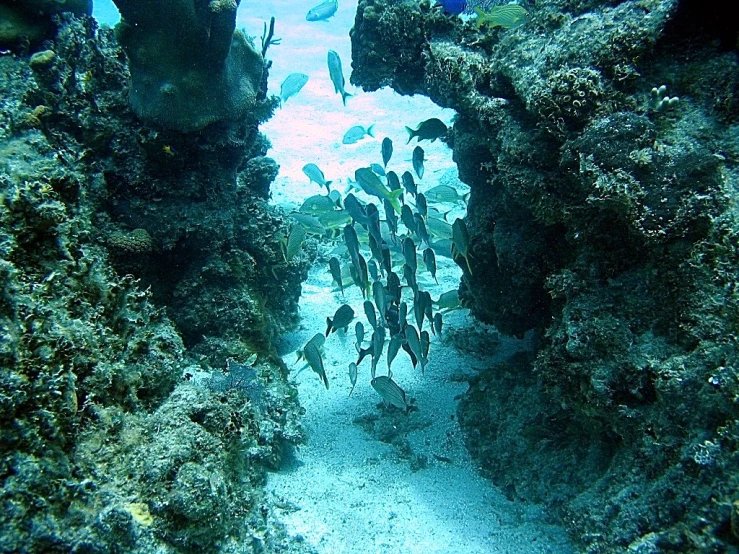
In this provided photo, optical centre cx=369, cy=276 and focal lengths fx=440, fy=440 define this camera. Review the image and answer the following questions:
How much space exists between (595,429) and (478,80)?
3.34 m

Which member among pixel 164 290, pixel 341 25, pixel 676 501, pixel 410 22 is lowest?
pixel 676 501

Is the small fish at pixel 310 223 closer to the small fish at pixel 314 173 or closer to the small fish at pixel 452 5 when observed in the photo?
the small fish at pixel 314 173

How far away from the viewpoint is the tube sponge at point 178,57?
3.83m

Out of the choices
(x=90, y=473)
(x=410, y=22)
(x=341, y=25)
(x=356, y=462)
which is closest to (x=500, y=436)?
(x=356, y=462)

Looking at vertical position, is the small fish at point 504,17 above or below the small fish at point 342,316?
above

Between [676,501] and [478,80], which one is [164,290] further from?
[676,501]

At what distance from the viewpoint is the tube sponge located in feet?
12.6

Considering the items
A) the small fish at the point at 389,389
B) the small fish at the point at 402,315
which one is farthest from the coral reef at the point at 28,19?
the small fish at the point at 389,389

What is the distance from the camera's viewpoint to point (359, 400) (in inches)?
194

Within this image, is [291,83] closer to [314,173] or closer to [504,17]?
[314,173]

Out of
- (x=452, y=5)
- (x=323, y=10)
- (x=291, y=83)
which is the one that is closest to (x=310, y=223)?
(x=452, y=5)

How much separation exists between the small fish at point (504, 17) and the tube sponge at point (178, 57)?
2.72 metres

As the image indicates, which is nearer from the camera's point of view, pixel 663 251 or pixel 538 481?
pixel 663 251

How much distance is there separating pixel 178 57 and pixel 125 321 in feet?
8.50
